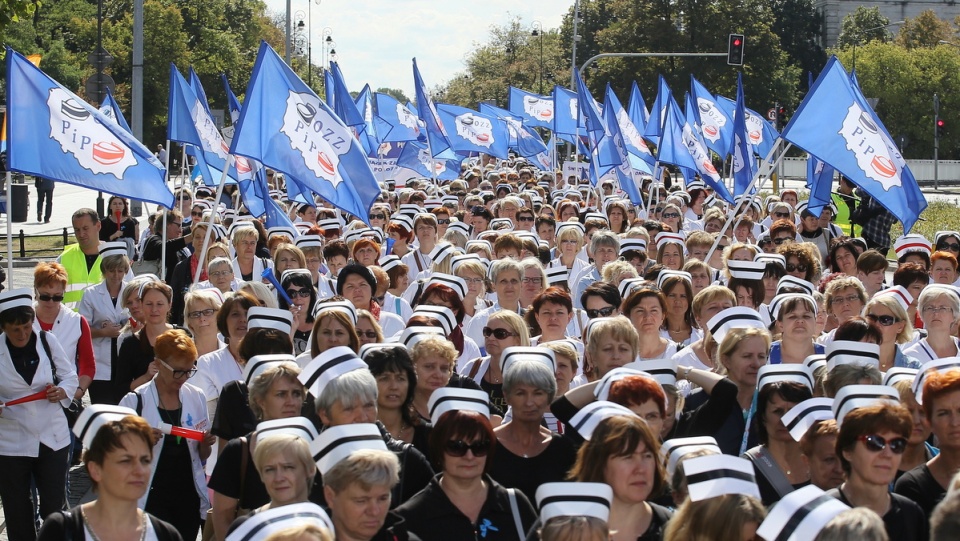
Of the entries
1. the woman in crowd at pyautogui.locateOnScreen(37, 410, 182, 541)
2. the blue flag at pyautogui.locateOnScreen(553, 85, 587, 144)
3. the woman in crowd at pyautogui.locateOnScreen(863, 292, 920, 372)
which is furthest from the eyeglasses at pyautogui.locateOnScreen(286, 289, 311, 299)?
the blue flag at pyautogui.locateOnScreen(553, 85, 587, 144)

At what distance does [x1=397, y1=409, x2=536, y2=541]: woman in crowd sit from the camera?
16.5 ft

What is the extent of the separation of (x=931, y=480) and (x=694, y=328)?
3.52 meters

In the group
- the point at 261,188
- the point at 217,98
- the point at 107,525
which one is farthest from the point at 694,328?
the point at 217,98

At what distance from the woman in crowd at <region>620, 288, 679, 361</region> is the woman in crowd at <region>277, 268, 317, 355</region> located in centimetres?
235

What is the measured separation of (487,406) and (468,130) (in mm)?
20101

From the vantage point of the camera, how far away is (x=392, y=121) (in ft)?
81.9

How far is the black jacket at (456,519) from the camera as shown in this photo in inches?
197

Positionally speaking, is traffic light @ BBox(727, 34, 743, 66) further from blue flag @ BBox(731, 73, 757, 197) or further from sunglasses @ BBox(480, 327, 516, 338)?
sunglasses @ BBox(480, 327, 516, 338)

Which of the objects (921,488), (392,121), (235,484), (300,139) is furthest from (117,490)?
(392,121)

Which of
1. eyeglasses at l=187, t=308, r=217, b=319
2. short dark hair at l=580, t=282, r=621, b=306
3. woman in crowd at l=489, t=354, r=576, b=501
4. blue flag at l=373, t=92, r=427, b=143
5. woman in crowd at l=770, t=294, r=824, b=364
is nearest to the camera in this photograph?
woman in crowd at l=489, t=354, r=576, b=501

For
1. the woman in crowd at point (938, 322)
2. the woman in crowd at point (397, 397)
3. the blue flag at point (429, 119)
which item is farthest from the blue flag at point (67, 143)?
the blue flag at point (429, 119)

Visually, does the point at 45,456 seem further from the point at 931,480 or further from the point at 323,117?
the point at 931,480

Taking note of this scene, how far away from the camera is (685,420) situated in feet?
20.3

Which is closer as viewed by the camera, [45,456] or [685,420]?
[685,420]
